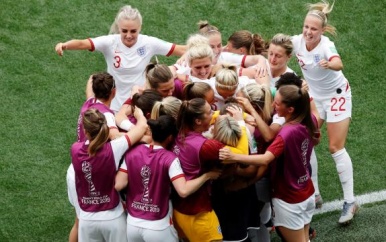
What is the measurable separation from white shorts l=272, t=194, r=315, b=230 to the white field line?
165 centimetres

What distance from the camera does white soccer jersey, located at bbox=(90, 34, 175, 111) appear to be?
923 centimetres

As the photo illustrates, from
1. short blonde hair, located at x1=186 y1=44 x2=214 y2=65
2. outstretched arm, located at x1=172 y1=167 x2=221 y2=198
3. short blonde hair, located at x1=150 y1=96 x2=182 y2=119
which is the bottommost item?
outstretched arm, located at x1=172 y1=167 x2=221 y2=198

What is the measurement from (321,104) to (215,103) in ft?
6.15

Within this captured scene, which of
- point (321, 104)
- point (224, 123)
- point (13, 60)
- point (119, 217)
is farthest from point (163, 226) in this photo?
point (13, 60)

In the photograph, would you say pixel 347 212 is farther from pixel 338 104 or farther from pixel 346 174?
pixel 338 104

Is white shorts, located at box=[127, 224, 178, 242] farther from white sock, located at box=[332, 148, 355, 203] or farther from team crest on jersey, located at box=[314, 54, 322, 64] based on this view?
team crest on jersey, located at box=[314, 54, 322, 64]

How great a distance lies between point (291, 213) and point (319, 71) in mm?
2070

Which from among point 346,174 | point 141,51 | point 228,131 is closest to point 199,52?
point 228,131

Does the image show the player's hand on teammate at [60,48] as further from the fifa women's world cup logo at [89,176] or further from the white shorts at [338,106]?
the white shorts at [338,106]

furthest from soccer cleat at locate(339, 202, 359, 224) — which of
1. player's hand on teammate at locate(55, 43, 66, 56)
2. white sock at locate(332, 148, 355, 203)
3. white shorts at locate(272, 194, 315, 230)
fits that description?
player's hand on teammate at locate(55, 43, 66, 56)

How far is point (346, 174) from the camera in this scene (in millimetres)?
9062

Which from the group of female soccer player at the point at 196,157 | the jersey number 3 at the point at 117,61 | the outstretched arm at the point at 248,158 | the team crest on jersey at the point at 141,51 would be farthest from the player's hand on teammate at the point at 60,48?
the outstretched arm at the point at 248,158

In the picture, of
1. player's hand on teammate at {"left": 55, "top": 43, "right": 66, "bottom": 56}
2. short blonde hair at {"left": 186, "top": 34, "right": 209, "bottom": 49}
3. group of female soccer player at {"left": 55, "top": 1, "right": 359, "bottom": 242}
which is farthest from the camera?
player's hand on teammate at {"left": 55, "top": 43, "right": 66, "bottom": 56}

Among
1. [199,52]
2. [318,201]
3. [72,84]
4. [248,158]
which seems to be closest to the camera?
[248,158]
